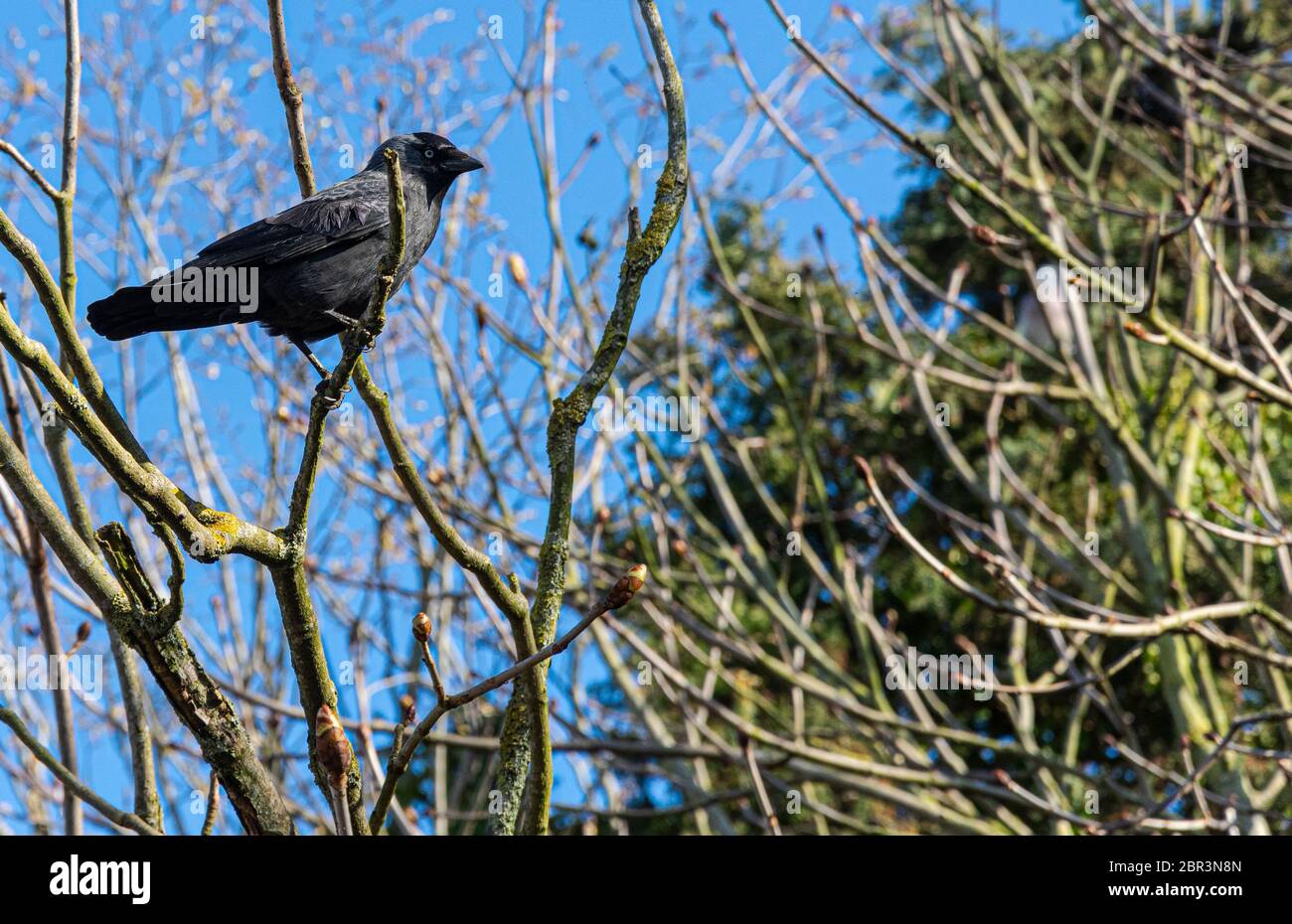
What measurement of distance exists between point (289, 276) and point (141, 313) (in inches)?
17.9

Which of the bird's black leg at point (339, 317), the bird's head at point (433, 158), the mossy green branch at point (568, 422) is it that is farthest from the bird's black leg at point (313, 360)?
the mossy green branch at point (568, 422)

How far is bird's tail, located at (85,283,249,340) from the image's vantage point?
3.16 meters

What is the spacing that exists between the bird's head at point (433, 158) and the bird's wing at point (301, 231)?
372mm

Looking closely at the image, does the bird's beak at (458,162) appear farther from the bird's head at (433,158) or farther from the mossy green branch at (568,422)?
the mossy green branch at (568,422)

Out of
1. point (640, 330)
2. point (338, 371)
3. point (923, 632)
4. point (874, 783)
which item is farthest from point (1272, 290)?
point (338, 371)

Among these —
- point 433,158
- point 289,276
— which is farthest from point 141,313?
point 433,158

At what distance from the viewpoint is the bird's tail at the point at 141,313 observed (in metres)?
3.16

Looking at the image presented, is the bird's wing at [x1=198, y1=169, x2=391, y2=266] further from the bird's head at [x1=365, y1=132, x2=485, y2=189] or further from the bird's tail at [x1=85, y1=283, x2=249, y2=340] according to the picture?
the bird's head at [x1=365, y1=132, x2=485, y2=189]

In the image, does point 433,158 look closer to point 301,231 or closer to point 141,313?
point 301,231

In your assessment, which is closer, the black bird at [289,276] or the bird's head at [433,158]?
the black bird at [289,276]

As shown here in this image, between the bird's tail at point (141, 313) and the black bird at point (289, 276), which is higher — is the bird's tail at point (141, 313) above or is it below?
below

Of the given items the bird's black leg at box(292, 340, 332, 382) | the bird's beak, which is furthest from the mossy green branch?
the bird's beak
